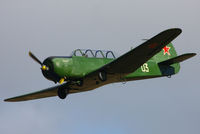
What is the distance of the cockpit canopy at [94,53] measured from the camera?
65.9ft

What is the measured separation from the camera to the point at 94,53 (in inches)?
803

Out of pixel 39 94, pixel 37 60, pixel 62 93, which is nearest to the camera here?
pixel 37 60

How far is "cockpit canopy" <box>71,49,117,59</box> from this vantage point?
2009cm

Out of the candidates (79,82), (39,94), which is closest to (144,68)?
(79,82)

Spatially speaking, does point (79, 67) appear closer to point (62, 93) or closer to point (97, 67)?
point (97, 67)

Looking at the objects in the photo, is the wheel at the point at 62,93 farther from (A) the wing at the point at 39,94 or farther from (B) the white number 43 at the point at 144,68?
(B) the white number 43 at the point at 144,68

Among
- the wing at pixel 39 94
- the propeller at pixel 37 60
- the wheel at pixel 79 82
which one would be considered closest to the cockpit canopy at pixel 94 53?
the wheel at pixel 79 82

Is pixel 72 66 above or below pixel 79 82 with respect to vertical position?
above

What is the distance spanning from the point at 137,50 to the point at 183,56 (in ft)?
11.9

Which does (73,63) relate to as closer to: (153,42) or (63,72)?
(63,72)

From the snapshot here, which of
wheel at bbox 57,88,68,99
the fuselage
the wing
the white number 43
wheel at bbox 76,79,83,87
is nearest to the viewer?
the fuselage

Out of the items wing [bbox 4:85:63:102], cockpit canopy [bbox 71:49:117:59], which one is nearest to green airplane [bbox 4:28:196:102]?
cockpit canopy [bbox 71:49:117:59]

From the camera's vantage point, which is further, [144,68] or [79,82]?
[144,68]

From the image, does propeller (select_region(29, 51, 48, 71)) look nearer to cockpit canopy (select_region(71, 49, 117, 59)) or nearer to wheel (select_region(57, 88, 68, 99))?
cockpit canopy (select_region(71, 49, 117, 59))
